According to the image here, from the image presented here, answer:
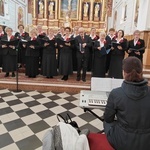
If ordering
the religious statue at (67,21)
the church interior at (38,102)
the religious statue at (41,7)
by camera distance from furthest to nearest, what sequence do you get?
the religious statue at (41,7), the religious statue at (67,21), the church interior at (38,102)

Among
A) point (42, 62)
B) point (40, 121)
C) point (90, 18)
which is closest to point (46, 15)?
point (90, 18)

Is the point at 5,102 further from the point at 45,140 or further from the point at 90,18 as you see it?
the point at 90,18

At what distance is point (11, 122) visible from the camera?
3398 millimetres

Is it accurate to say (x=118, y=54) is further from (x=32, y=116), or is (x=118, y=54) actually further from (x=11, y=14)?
(x=11, y=14)

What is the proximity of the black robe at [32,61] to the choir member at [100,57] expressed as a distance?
73.7 inches

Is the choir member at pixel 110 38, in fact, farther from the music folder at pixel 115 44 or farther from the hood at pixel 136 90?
the hood at pixel 136 90

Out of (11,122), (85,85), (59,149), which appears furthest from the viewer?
(85,85)

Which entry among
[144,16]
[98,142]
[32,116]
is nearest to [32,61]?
[32,116]

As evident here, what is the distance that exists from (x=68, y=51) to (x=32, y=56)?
3.91 ft

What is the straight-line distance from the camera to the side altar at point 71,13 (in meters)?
15.9

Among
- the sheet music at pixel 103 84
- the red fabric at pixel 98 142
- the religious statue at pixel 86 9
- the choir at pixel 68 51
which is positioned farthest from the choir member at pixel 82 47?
the religious statue at pixel 86 9

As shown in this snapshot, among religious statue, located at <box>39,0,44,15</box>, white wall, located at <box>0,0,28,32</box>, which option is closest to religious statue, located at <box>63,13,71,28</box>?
religious statue, located at <box>39,0,44,15</box>

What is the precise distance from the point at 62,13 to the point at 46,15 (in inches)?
58.3

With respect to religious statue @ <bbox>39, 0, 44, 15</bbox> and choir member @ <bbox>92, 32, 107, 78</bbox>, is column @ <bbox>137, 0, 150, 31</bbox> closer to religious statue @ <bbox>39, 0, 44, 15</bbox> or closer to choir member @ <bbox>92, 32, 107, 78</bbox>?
choir member @ <bbox>92, 32, 107, 78</bbox>
